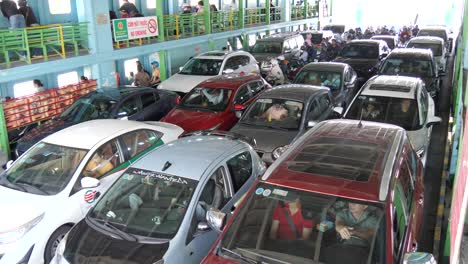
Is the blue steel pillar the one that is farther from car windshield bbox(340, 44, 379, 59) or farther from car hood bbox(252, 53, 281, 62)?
car windshield bbox(340, 44, 379, 59)

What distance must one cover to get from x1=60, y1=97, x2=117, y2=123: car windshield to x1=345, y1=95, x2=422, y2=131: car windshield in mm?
5405

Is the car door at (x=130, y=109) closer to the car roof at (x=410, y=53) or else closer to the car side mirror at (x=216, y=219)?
the car side mirror at (x=216, y=219)

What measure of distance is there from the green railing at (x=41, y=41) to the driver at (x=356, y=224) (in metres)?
9.76

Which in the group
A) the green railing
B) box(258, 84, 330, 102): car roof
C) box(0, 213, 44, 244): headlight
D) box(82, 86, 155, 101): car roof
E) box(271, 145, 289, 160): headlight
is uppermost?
the green railing

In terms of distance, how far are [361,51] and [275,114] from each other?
31.6 feet

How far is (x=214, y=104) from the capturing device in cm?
1081

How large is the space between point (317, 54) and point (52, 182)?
51.5 feet

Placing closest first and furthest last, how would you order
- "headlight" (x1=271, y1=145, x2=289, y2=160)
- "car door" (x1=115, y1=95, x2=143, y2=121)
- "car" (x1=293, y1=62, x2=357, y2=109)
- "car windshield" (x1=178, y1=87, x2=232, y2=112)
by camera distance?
"headlight" (x1=271, y1=145, x2=289, y2=160) < "car door" (x1=115, y1=95, x2=143, y2=121) < "car windshield" (x1=178, y1=87, x2=232, y2=112) < "car" (x1=293, y1=62, x2=357, y2=109)

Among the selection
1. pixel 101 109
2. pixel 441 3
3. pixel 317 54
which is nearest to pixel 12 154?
pixel 101 109

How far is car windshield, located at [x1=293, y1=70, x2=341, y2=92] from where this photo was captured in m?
12.2

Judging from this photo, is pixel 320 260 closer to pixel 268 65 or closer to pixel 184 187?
pixel 184 187

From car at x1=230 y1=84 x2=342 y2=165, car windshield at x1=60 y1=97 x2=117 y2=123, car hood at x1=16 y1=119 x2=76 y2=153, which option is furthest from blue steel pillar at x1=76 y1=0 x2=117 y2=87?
car at x1=230 y1=84 x2=342 y2=165

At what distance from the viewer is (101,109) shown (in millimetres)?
10414

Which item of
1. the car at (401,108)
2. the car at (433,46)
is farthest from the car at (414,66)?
the car at (433,46)
